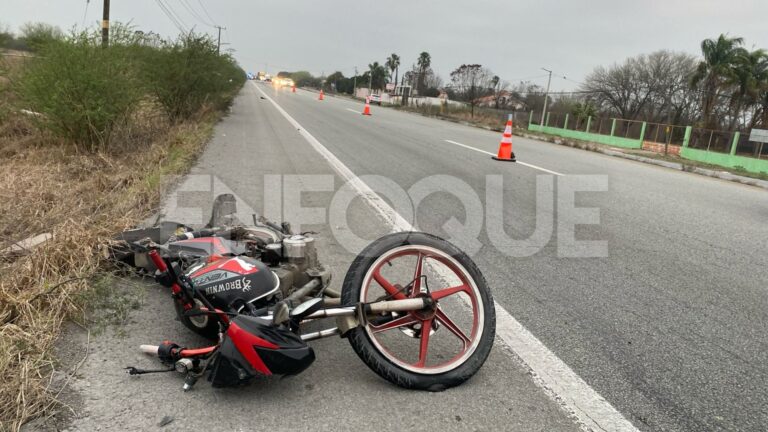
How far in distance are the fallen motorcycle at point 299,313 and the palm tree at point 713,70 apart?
3571 cm

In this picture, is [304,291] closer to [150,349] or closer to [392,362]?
[392,362]

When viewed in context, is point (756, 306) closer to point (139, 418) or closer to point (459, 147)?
point (139, 418)

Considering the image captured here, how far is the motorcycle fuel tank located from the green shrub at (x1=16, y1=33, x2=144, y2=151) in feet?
29.3

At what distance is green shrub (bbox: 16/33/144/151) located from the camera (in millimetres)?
10070

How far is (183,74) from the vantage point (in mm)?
16688

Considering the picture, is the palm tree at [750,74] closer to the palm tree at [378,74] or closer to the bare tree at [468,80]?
the bare tree at [468,80]

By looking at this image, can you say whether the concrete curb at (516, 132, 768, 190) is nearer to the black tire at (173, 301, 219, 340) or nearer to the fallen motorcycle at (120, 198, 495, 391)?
the fallen motorcycle at (120, 198, 495, 391)

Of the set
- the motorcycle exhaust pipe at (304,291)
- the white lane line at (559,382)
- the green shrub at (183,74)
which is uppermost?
the green shrub at (183,74)

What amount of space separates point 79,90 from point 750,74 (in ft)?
124

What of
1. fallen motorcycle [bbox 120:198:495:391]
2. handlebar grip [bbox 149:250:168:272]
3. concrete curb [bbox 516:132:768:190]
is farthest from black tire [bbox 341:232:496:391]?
concrete curb [bbox 516:132:768:190]

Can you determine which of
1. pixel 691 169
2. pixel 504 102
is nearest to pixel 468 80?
pixel 504 102

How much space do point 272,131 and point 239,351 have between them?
14494 mm

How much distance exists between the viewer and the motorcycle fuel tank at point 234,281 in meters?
2.71

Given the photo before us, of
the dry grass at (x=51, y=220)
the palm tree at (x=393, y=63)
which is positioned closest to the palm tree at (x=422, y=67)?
the palm tree at (x=393, y=63)
